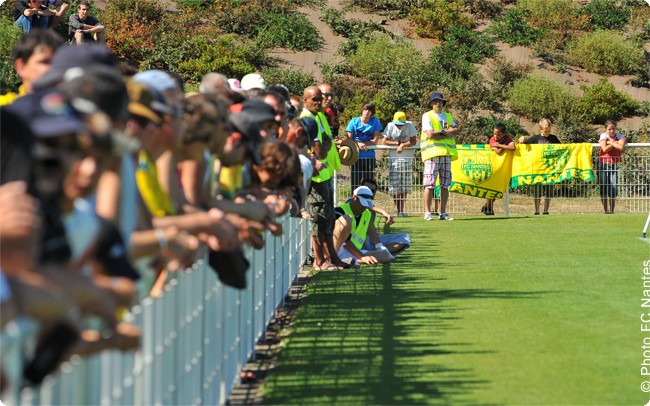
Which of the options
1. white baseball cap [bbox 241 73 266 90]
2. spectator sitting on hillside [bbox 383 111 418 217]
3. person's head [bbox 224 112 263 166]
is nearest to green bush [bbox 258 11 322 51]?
spectator sitting on hillside [bbox 383 111 418 217]

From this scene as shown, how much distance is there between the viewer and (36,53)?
26.0 ft

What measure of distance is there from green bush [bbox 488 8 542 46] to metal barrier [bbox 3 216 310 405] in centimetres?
3593

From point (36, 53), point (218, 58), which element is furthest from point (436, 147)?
point (218, 58)

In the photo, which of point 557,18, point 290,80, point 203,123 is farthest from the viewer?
point 557,18

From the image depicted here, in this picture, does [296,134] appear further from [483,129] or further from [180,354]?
[483,129]

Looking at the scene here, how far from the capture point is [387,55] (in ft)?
140

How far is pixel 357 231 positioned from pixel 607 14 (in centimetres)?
3338

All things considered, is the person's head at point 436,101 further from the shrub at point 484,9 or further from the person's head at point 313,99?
the shrub at point 484,9

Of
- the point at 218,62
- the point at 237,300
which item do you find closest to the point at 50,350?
the point at 237,300

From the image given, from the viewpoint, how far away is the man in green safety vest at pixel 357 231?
52.7ft

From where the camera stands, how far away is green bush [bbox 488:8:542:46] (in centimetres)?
4581

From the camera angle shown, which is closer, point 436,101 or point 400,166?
point 436,101

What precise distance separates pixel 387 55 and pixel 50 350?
38786mm

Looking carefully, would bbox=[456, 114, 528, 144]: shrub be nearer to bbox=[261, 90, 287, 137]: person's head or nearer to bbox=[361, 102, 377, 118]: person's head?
bbox=[361, 102, 377, 118]: person's head
